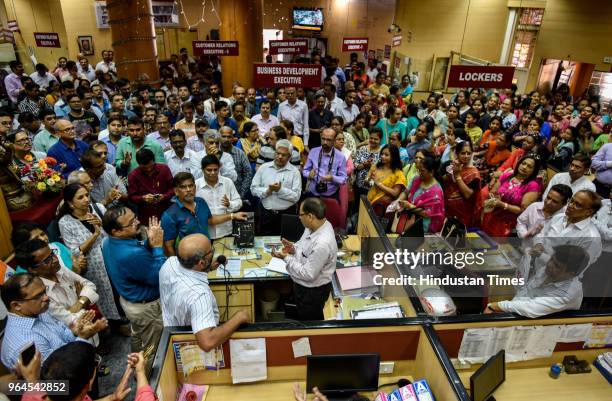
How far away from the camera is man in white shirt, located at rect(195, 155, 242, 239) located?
377cm

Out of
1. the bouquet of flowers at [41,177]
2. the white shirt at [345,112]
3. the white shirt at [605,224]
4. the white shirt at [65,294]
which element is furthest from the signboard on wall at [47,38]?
the white shirt at [605,224]

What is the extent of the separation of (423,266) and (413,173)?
5.43ft

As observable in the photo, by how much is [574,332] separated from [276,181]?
2.93 metres

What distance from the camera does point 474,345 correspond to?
240 centimetres

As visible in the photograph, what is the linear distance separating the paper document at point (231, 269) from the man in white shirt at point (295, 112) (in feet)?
11.4

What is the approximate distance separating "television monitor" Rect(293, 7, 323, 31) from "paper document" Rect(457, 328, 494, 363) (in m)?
15.3

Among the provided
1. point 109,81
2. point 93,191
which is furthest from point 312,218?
point 109,81

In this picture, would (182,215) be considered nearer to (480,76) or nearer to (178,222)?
(178,222)

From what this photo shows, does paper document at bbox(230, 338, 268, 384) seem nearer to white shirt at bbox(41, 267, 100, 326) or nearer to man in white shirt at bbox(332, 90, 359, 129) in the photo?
white shirt at bbox(41, 267, 100, 326)

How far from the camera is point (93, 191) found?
3959mm

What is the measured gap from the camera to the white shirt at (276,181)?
168 inches

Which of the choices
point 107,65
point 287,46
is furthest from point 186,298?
point 107,65

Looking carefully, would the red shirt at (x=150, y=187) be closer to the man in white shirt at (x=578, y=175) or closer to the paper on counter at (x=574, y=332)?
the paper on counter at (x=574, y=332)

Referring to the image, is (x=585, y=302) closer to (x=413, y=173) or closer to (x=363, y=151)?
(x=413, y=173)
